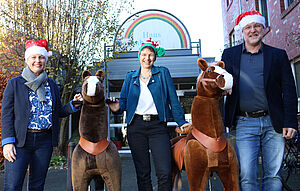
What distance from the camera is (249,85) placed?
2588 millimetres

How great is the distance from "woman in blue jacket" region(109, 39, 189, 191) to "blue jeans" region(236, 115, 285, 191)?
68 cm

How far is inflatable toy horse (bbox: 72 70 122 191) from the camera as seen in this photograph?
2504mm

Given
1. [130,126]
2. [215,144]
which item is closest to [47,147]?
[130,126]

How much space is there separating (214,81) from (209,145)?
61 centimetres

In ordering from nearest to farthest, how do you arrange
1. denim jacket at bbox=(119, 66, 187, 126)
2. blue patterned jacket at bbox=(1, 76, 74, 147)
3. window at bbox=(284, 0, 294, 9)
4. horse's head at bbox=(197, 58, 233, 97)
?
horse's head at bbox=(197, 58, 233, 97)
blue patterned jacket at bbox=(1, 76, 74, 147)
denim jacket at bbox=(119, 66, 187, 126)
window at bbox=(284, 0, 294, 9)

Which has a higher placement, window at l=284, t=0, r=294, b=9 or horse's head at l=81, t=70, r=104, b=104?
window at l=284, t=0, r=294, b=9

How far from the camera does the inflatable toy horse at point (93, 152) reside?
98.6 inches

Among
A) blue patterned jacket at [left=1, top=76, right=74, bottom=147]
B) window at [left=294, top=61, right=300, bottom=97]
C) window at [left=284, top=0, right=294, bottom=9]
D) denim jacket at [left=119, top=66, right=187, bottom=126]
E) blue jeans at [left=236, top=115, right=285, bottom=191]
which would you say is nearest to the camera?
blue jeans at [left=236, top=115, right=285, bottom=191]

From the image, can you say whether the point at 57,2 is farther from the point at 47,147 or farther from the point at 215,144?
the point at 215,144

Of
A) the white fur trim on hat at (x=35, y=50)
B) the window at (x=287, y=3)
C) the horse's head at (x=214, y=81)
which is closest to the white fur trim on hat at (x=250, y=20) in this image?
the horse's head at (x=214, y=81)

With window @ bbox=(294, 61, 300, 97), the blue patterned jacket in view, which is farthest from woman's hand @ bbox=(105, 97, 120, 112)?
window @ bbox=(294, 61, 300, 97)

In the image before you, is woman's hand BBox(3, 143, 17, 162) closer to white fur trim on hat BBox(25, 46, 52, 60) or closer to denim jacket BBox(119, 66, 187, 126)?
white fur trim on hat BBox(25, 46, 52, 60)

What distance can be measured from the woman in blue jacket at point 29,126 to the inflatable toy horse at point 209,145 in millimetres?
1358

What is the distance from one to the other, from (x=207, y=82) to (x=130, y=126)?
3.51 ft
